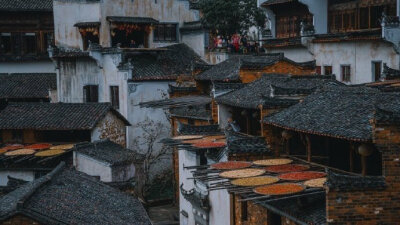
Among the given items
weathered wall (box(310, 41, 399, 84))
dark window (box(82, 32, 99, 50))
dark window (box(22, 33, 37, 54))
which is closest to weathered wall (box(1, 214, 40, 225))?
weathered wall (box(310, 41, 399, 84))

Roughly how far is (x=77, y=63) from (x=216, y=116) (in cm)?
1770

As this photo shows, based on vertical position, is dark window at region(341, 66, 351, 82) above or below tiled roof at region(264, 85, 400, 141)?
above

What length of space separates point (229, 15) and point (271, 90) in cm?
2796

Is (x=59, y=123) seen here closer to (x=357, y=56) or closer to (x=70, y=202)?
(x=70, y=202)

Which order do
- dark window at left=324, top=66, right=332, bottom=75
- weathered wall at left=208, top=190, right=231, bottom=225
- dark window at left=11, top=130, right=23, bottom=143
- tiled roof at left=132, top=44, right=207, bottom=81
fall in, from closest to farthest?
weathered wall at left=208, top=190, right=231, bottom=225 → dark window at left=11, top=130, right=23, bottom=143 → dark window at left=324, top=66, right=332, bottom=75 → tiled roof at left=132, top=44, right=207, bottom=81

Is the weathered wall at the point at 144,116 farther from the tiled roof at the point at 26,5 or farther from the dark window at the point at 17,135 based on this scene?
the tiled roof at the point at 26,5

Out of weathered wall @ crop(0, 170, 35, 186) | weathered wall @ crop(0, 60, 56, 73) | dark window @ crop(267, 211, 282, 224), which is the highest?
weathered wall @ crop(0, 60, 56, 73)

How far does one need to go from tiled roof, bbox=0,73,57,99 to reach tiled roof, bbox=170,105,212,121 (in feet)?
45.2

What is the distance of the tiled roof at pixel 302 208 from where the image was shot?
17.1m

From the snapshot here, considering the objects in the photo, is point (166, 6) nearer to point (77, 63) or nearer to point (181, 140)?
point (77, 63)

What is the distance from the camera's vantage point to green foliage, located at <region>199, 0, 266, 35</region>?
172 ft

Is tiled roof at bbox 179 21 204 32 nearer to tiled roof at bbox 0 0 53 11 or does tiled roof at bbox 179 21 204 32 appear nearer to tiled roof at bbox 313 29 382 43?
tiled roof at bbox 0 0 53 11

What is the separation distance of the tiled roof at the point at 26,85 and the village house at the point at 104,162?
50.0 ft

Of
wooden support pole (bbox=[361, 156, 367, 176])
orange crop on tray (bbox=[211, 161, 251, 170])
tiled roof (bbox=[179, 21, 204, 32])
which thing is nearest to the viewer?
wooden support pole (bbox=[361, 156, 367, 176])
